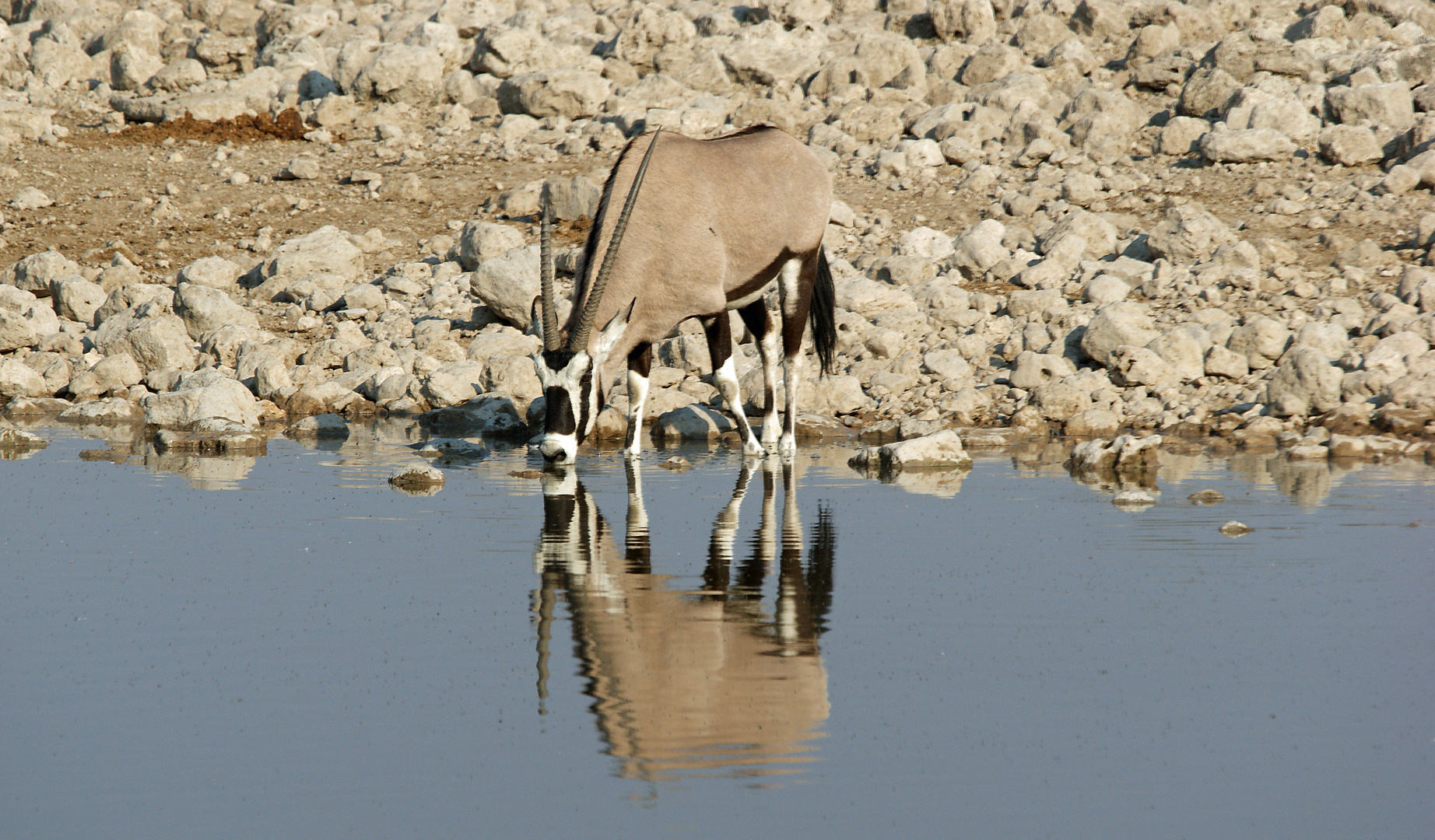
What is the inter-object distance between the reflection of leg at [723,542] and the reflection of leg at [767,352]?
5.07 feet

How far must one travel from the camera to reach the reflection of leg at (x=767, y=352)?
10.9 metres

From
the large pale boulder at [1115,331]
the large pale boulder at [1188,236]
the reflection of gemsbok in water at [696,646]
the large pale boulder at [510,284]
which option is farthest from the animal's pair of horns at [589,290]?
the large pale boulder at [1188,236]

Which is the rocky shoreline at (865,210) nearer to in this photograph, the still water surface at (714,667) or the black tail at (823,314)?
the black tail at (823,314)

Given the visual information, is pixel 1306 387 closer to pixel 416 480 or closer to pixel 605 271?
pixel 605 271

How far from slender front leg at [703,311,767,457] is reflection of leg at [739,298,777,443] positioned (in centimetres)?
27

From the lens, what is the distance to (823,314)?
11633 mm

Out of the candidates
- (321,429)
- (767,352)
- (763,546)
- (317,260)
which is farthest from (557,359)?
(317,260)

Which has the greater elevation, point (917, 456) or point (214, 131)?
point (214, 131)

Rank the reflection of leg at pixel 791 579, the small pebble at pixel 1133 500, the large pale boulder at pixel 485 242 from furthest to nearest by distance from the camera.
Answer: the large pale boulder at pixel 485 242 < the small pebble at pixel 1133 500 < the reflection of leg at pixel 791 579

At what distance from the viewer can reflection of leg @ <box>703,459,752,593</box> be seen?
245 inches

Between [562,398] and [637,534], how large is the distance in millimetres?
1696

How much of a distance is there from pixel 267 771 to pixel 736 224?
22.1 ft

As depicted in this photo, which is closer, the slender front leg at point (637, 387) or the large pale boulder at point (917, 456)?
the large pale boulder at point (917, 456)

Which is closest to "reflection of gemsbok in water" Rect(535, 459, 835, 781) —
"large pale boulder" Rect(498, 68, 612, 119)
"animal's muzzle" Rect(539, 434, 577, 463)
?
"animal's muzzle" Rect(539, 434, 577, 463)
